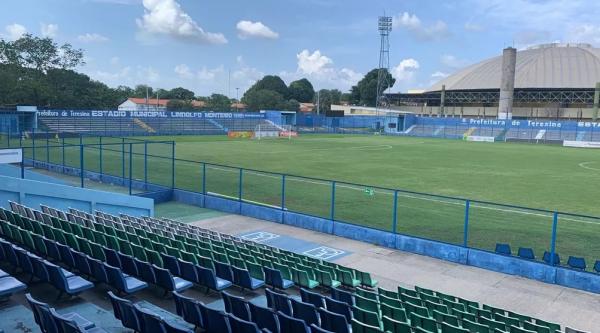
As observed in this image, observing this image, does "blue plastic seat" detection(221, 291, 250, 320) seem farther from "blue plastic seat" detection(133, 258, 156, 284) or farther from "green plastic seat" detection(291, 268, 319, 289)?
"green plastic seat" detection(291, 268, 319, 289)

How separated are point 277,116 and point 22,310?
261ft

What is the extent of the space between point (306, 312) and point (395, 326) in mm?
1297

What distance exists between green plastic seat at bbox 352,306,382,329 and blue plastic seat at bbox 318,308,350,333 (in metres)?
0.56

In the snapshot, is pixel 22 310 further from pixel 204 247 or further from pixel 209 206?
pixel 209 206

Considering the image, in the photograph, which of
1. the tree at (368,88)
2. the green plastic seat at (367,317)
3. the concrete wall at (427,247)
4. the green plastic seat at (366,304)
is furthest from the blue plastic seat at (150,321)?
the tree at (368,88)

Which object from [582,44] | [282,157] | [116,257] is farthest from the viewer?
[582,44]

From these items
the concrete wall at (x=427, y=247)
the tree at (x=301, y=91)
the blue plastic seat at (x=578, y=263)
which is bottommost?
the concrete wall at (x=427, y=247)

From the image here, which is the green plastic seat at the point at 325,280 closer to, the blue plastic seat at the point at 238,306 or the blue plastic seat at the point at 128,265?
the blue plastic seat at the point at 238,306

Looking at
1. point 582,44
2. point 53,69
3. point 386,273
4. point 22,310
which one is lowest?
point 386,273

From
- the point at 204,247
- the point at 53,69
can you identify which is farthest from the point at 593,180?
the point at 53,69

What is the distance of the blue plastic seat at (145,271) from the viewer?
8.91 m

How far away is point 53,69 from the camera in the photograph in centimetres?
8131

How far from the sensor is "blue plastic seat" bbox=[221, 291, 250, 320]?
282 inches

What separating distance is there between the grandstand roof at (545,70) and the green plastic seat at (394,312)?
123190 mm
